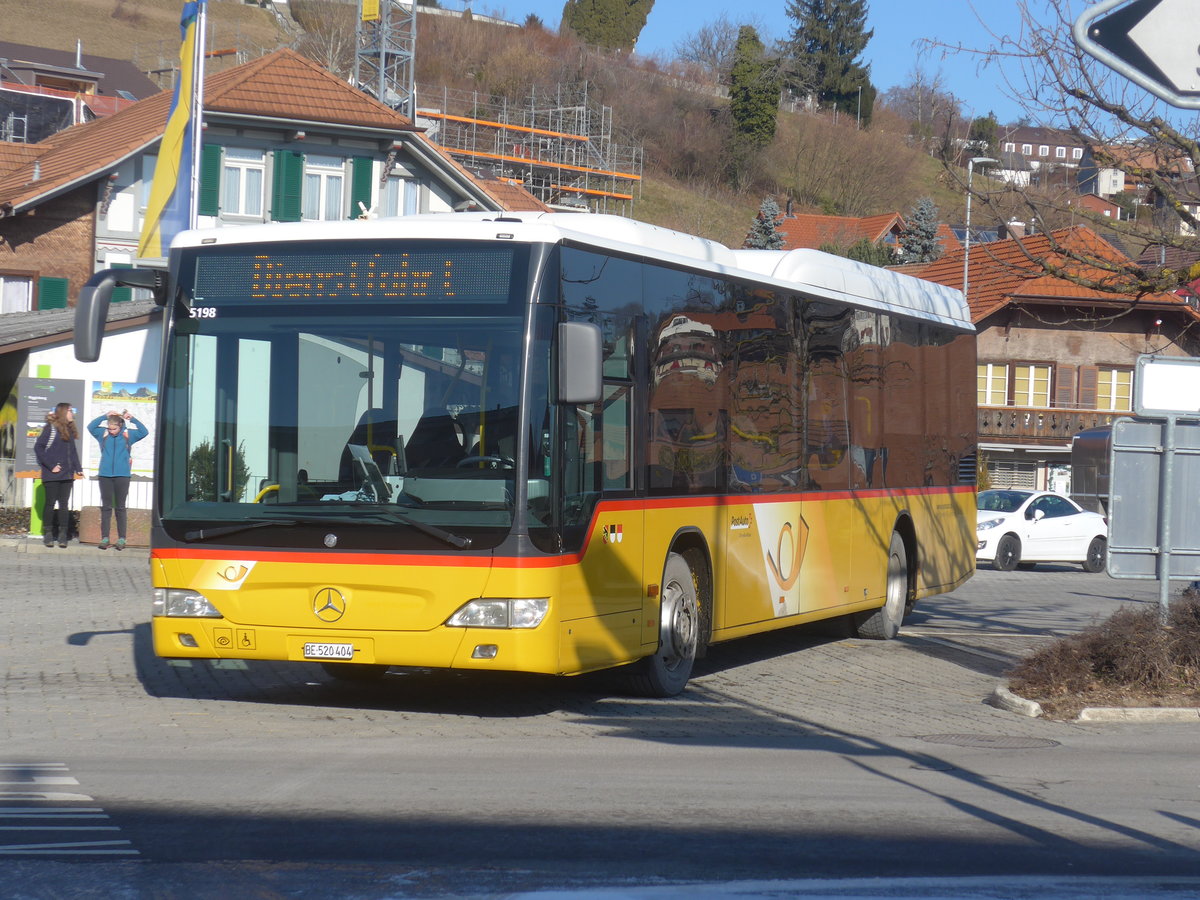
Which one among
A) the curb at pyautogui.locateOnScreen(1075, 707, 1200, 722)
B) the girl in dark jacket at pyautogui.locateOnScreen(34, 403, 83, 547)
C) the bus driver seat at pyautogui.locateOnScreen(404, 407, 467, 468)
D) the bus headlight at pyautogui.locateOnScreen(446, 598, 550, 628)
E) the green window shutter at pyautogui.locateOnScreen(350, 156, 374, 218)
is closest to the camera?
the bus headlight at pyautogui.locateOnScreen(446, 598, 550, 628)

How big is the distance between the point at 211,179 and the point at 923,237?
46921 millimetres

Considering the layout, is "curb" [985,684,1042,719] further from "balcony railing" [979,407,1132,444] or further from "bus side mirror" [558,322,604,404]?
"balcony railing" [979,407,1132,444]

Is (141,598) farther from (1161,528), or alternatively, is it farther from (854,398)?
(1161,528)

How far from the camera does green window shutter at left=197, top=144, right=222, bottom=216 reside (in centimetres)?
3788

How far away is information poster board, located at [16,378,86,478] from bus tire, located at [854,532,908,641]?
13.8m

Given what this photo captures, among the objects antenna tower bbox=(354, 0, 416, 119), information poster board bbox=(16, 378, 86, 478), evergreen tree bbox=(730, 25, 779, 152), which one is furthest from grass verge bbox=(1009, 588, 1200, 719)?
evergreen tree bbox=(730, 25, 779, 152)

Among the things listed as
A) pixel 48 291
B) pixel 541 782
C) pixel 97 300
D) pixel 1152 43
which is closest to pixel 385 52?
pixel 48 291

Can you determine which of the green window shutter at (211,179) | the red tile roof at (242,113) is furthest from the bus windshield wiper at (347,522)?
the green window shutter at (211,179)

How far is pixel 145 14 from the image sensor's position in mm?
118188

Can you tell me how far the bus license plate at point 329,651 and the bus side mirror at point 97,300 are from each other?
221 centimetres

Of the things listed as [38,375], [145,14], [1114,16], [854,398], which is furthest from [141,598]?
[145,14]

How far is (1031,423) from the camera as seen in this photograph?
55844 millimetres

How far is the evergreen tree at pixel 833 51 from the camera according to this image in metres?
122

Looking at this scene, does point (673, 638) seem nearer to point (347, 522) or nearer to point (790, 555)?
point (790, 555)
